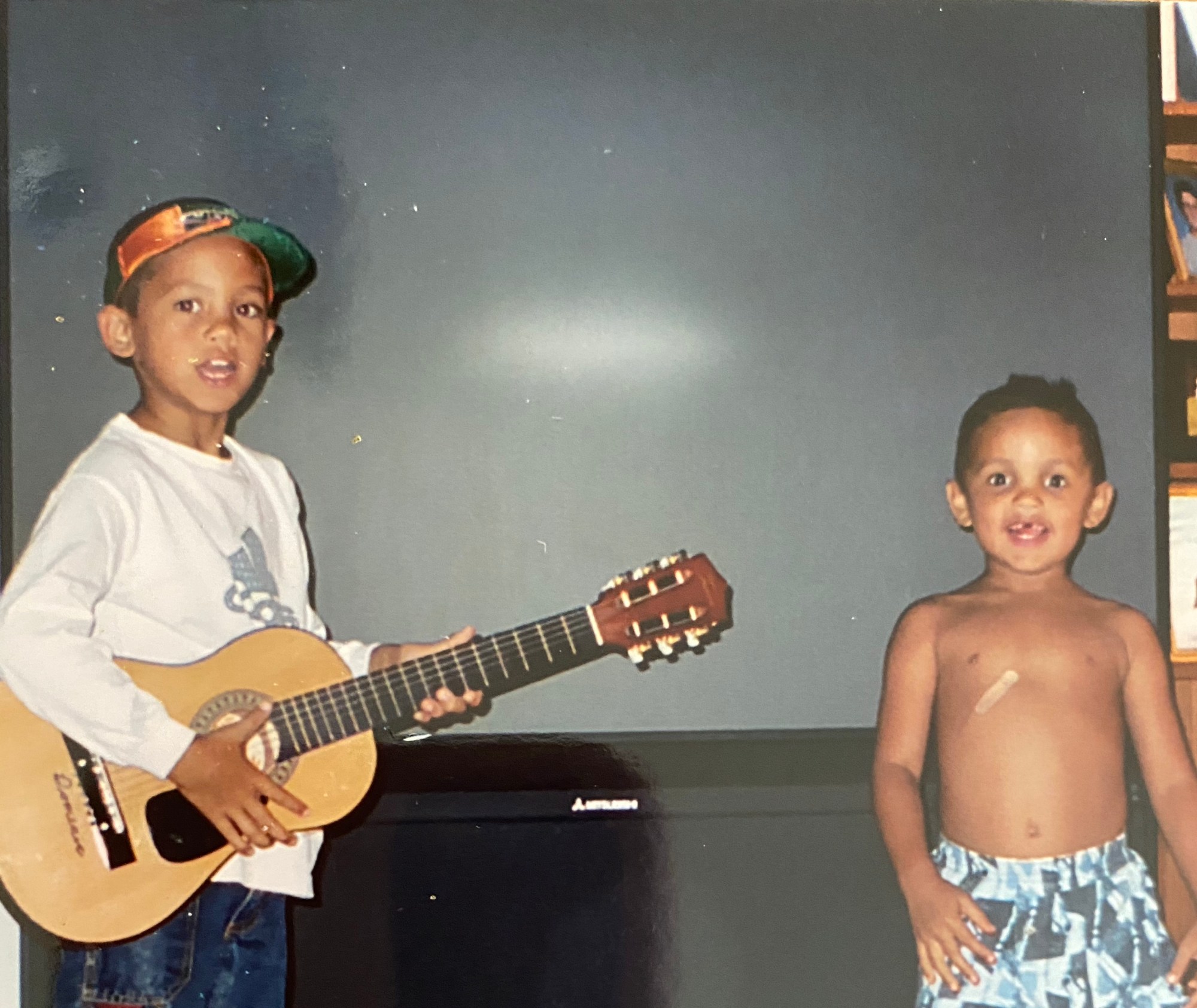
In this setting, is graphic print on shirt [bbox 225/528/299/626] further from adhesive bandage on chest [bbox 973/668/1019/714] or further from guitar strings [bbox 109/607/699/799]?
adhesive bandage on chest [bbox 973/668/1019/714]

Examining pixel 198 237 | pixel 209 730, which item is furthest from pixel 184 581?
pixel 198 237

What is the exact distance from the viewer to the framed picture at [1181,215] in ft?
5.36

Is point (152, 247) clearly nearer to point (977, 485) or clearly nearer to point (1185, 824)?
point (977, 485)

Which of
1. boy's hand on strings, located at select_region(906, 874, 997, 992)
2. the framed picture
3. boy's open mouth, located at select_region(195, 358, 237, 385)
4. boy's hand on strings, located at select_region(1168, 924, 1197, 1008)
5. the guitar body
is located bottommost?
boy's hand on strings, located at select_region(1168, 924, 1197, 1008)

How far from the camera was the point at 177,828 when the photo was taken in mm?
1355

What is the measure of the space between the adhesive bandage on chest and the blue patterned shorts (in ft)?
0.62

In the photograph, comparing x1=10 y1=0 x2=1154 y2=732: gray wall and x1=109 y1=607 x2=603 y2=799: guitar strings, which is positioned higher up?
x1=10 y1=0 x2=1154 y2=732: gray wall

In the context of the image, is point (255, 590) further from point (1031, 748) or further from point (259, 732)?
point (1031, 748)

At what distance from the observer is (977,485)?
1.54 m

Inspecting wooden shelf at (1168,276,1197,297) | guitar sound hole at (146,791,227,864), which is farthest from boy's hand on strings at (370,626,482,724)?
wooden shelf at (1168,276,1197,297)

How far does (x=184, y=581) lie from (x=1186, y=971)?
4.58 feet

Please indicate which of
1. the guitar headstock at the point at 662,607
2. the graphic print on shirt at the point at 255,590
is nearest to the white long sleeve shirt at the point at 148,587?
the graphic print on shirt at the point at 255,590

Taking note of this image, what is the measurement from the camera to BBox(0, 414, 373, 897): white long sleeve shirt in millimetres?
1354

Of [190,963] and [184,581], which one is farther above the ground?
[184,581]
